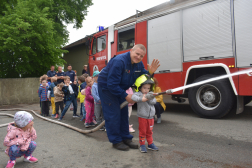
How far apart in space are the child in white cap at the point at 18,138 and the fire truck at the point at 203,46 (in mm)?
4483

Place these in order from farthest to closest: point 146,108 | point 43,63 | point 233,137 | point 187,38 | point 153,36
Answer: point 43,63 < point 153,36 < point 187,38 < point 233,137 < point 146,108

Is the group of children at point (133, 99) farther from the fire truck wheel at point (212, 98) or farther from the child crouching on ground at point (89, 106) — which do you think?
the fire truck wheel at point (212, 98)

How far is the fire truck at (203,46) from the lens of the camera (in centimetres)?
516

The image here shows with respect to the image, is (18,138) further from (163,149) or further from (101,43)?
(101,43)

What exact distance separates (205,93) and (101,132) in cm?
303

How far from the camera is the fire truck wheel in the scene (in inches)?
213

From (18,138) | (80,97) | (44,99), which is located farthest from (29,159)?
(44,99)

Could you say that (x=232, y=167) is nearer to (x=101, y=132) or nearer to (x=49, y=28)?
(x=101, y=132)

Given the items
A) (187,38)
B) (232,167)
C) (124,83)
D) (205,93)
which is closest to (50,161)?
(124,83)

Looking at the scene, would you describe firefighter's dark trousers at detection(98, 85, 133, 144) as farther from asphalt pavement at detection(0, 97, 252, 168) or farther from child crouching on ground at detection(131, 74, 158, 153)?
child crouching on ground at detection(131, 74, 158, 153)

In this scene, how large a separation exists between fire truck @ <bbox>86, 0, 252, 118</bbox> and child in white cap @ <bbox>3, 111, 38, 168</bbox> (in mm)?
4483

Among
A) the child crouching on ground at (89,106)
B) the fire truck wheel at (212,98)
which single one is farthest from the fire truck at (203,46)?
the child crouching on ground at (89,106)

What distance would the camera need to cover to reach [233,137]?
4047 millimetres

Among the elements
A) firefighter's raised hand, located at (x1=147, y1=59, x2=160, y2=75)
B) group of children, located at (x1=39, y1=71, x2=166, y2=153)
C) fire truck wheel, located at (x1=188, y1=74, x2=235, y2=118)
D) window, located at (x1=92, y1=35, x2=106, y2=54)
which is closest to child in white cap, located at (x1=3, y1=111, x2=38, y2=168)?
group of children, located at (x1=39, y1=71, x2=166, y2=153)
